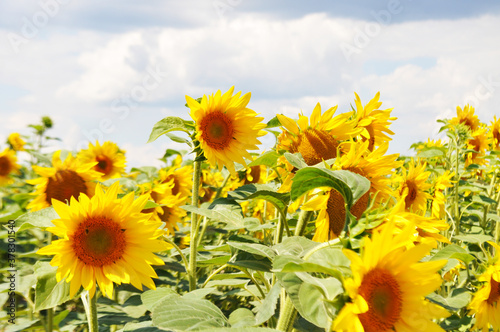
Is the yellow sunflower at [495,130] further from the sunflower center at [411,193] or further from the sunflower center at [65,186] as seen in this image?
the sunflower center at [65,186]

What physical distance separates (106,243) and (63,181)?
0.88 metres

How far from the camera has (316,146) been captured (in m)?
Answer: 1.60

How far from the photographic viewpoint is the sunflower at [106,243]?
1.35 metres

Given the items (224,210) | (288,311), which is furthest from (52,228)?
(288,311)

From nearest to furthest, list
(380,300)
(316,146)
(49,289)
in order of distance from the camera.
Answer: (380,300)
(49,289)
(316,146)

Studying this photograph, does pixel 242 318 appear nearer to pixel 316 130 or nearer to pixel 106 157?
pixel 316 130

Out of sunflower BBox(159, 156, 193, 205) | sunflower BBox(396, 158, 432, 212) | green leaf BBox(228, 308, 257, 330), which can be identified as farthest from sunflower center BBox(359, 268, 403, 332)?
sunflower BBox(159, 156, 193, 205)

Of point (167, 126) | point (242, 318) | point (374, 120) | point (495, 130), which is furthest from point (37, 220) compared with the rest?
point (495, 130)

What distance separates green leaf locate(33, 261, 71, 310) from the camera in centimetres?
135

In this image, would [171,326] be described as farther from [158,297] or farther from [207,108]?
[207,108]

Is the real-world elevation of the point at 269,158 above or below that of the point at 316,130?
below

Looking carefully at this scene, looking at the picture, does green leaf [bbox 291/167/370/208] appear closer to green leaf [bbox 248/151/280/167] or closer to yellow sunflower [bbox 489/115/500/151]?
green leaf [bbox 248/151/280/167]

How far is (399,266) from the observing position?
892 mm

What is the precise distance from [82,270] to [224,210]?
0.53 m
